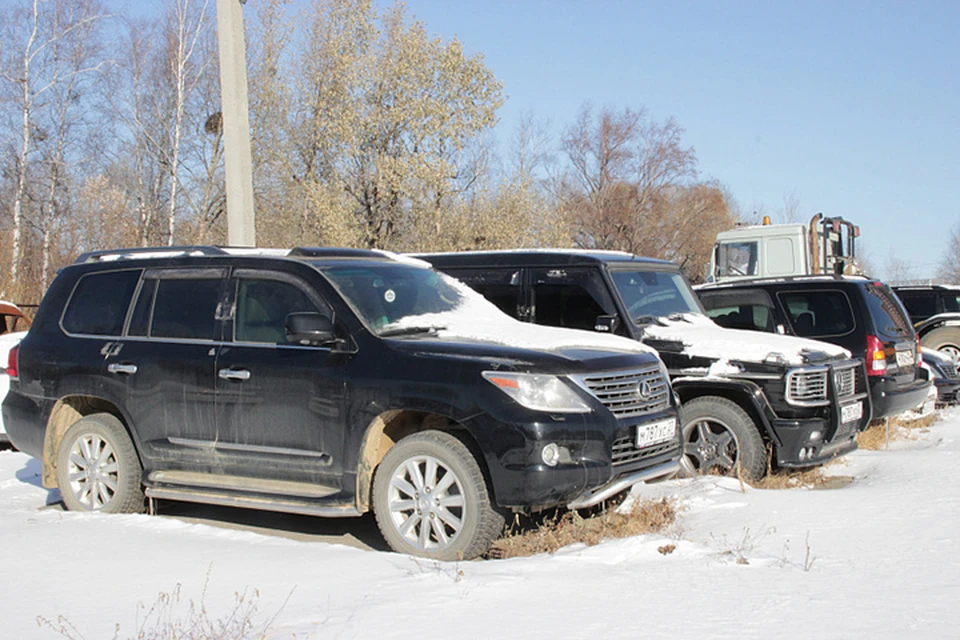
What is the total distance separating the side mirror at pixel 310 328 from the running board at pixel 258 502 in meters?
1.00

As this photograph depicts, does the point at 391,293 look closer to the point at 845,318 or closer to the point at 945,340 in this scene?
the point at 845,318

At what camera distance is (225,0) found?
10.1 metres

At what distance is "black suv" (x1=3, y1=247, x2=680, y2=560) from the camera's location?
5070 millimetres

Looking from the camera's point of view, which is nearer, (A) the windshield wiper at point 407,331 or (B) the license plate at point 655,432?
(B) the license plate at point 655,432

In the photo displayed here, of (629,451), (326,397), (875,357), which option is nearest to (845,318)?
(875,357)

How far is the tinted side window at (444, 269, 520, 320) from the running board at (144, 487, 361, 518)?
3012 millimetres

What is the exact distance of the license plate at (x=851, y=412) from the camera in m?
7.58

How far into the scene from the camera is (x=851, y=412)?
7715 mm

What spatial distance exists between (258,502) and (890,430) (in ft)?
24.1

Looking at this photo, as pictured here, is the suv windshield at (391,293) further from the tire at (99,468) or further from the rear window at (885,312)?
the rear window at (885,312)

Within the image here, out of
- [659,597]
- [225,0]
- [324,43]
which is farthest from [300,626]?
[324,43]

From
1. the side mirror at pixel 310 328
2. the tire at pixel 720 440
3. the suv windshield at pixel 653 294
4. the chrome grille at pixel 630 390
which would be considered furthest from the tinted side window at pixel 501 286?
the side mirror at pixel 310 328

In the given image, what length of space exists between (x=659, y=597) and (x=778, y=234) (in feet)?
48.6

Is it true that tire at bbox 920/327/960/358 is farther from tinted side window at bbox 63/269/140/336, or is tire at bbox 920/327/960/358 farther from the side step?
tinted side window at bbox 63/269/140/336
